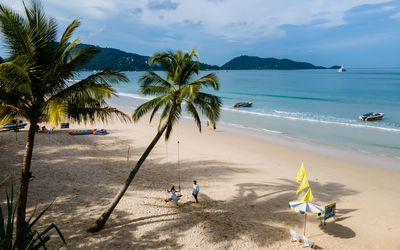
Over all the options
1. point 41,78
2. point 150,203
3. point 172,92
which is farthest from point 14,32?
point 150,203

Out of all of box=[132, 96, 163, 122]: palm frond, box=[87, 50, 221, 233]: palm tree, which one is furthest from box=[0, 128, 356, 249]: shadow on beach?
box=[132, 96, 163, 122]: palm frond

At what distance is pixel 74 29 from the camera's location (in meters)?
6.71

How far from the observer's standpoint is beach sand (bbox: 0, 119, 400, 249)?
26.7 feet

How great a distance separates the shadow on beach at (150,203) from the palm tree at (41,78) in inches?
109

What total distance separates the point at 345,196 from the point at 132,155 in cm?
1178

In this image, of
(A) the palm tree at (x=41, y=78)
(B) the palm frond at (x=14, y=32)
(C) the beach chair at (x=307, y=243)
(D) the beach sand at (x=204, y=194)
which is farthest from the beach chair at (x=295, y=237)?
(B) the palm frond at (x=14, y=32)

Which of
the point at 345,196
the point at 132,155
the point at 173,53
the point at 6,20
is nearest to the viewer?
the point at 6,20

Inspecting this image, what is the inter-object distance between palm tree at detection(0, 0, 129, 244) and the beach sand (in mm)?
3298

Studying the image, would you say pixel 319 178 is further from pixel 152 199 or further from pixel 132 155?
pixel 132 155

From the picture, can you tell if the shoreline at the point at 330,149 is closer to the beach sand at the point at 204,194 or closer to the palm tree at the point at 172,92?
the beach sand at the point at 204,194

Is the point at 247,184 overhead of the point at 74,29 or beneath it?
beneath

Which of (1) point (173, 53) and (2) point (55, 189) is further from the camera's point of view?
(2) point (55, 189)

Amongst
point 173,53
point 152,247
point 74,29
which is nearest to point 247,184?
point 152,247

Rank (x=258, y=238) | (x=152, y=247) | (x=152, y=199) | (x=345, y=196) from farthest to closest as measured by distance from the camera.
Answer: (x=345, y=196)
(x=152, y=199)
(x=258, y=238)
(x=152, y=247)
